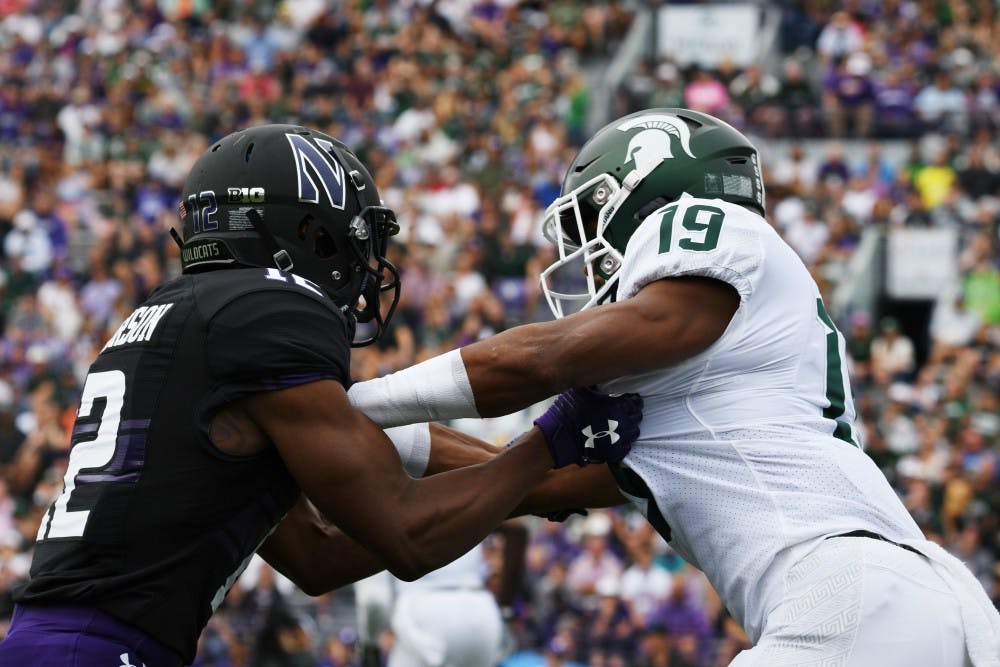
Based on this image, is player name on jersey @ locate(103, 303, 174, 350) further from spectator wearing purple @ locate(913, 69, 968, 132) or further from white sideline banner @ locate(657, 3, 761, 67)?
white sideline banner @ locate(657, 3, 761, 67)

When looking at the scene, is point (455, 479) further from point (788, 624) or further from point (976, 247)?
point (976, 247)

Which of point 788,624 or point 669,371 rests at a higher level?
point 669,371

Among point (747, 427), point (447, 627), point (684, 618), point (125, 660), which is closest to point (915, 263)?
point (684, 618)

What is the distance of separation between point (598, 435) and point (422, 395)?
42 cm

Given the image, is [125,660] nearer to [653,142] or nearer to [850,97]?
[653,142]

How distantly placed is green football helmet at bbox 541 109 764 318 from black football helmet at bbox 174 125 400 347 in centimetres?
51

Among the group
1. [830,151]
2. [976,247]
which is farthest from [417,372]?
[830,151]

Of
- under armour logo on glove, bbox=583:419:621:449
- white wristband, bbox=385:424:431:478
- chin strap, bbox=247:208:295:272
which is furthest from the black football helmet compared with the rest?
under armour logo on glove, bbox=583:419:621:449

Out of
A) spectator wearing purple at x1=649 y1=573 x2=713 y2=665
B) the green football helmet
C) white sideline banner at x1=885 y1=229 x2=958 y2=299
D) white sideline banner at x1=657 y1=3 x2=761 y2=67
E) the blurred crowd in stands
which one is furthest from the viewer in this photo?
white sideline banner at x1=657 y1=3 x2=761 y2=67

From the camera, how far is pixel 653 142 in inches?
148

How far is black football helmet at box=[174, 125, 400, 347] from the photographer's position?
3.62m

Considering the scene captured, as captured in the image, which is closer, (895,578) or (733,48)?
(895,578)

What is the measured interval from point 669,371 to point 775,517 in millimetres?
413

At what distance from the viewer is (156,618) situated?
3.27 metres
